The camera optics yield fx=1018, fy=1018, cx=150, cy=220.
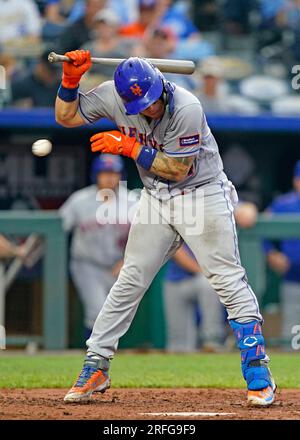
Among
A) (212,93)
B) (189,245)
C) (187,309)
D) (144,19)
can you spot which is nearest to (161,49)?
(212,93)

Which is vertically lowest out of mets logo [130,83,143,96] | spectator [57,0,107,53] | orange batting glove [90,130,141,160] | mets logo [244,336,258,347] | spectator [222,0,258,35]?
mets logo [244,336,258,347]

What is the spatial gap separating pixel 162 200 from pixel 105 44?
6014mm

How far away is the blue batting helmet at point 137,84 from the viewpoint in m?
5.18

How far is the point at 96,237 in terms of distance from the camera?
33.6ft

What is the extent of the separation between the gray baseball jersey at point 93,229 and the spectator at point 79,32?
1.99m

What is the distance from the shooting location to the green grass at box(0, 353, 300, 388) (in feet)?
22.4

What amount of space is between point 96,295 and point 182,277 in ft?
2.88

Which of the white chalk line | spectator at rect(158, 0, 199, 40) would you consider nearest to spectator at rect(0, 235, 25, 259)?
spectator at rect(158, 0, 199, 40)

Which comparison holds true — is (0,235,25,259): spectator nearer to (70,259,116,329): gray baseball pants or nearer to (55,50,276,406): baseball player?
(70,259,116,329): gray baseball pants

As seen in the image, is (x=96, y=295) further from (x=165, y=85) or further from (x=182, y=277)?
(x=165, y=85)

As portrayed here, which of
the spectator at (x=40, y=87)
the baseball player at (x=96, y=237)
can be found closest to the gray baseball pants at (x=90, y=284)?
the baseball player at (x=96, y=237)

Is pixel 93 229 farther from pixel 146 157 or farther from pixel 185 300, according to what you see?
pixel 146 157

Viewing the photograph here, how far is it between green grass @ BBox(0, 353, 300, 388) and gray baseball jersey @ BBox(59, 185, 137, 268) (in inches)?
46.1

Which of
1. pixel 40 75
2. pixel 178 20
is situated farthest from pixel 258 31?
pixel 40 75
